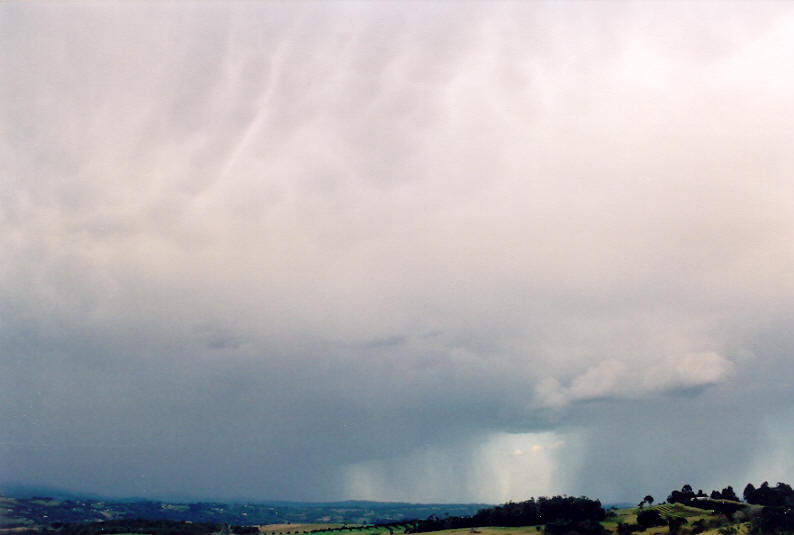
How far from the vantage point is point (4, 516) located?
18938cm

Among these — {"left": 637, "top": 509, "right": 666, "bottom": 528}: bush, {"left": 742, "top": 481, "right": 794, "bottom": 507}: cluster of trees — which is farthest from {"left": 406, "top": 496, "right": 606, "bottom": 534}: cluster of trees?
{"left": 742, "top": 481, "right": 794, "bottom": 507}: cluster of trees

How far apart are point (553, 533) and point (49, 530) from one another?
159 metres

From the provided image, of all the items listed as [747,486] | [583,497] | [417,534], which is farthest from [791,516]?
[417,534]

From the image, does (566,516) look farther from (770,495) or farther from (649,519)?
(770,495)

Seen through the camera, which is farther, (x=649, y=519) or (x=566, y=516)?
(x=566, y=516)

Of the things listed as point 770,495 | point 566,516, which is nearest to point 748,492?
point 770,495

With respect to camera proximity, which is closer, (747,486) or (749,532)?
(749,532)

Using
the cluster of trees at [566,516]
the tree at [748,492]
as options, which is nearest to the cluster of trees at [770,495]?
the tree at [748,492]

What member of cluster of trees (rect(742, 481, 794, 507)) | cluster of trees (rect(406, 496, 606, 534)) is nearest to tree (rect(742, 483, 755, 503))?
cluster of trees (rect(742, 481, 794, 507))

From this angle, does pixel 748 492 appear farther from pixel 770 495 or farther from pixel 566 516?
pixel 566 516

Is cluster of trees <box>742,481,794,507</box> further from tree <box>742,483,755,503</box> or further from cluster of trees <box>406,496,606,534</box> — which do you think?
cluster of trees <box>406,496,606,534</box>

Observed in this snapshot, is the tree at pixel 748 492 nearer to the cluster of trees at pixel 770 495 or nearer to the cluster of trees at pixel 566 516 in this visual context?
the cluster of trees at pixel 770 495

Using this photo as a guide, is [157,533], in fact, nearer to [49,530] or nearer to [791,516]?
[49,530]

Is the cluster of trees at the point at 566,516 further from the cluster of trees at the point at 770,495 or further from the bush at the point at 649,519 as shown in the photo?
the cluster of trees at the point at 770,495
